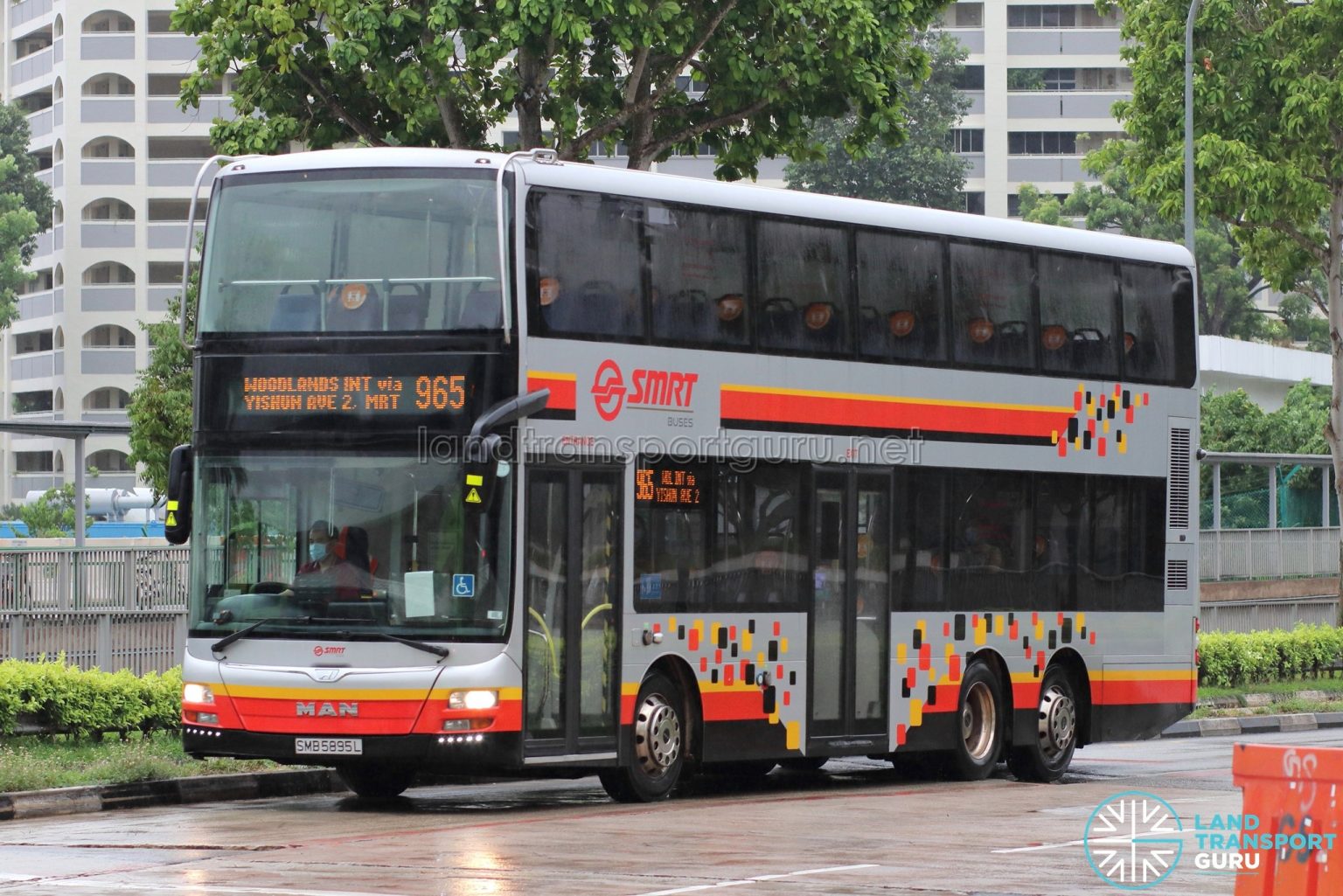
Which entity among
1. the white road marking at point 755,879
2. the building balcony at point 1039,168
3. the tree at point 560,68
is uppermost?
the building balcony at point 1039,168

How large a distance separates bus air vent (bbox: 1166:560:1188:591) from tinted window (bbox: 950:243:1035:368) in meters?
2.90

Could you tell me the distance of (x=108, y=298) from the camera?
8144 centimetres

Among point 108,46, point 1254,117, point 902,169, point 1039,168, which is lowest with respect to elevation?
point 1254,117

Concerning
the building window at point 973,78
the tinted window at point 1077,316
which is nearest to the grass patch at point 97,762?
the tinted window at point 1077,316

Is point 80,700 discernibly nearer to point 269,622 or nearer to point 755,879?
point 269,622

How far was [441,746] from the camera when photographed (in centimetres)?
1523

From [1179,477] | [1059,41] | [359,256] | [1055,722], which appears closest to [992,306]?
[1179,477]

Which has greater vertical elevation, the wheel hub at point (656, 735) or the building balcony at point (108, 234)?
the building balcony at point (108, 234)

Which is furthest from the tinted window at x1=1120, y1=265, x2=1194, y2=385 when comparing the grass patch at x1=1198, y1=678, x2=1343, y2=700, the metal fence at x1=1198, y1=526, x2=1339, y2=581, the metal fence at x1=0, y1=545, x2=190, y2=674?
the metal fence at x1=1198, y1=526, x2=1339, y2=581

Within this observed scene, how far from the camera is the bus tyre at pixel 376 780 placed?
1697 centimetres

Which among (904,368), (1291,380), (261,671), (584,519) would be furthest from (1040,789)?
(1291,380)

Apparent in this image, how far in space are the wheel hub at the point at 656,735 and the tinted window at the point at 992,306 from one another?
4.39m

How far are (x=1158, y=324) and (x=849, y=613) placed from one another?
4953mm

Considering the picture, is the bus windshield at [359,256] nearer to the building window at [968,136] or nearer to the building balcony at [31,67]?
the building balcony at [31,67]
